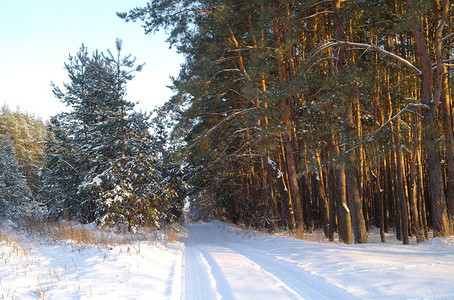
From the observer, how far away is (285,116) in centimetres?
1295

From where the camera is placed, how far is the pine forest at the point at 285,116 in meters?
9.83

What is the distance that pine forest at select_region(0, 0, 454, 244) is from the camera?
387 inches

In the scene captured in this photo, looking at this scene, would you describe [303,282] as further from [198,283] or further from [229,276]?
[198,283]

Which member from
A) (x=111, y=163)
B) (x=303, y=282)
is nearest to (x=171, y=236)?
(x=111, y=163)

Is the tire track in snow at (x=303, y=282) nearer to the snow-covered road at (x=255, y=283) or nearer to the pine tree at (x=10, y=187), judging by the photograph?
the snow-covered road at (x=255, y=283)

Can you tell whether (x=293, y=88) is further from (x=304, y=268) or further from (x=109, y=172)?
(x=109, y=172)

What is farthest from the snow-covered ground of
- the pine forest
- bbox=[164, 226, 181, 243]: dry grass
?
bbox=[164, 226, 181, 243]: dry grass

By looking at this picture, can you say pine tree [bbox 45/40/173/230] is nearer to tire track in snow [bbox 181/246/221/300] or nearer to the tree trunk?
tire track in snow [bbox 181/246/221/300]

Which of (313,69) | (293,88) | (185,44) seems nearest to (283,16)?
(313,69)

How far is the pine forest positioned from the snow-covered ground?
401cm

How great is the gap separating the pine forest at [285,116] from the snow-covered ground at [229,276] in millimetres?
4006

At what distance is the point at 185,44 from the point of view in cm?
1450

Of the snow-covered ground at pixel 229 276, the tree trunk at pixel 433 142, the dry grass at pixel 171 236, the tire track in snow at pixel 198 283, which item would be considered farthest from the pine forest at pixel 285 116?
the tire track in snow at pixel 198 283

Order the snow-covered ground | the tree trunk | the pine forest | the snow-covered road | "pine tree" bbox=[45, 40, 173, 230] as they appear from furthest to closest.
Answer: "pine tree" bbox=[45, 40, 173, 230] < the pine forest < the tree trunk < the snow-covered road < the snow-covered ground
